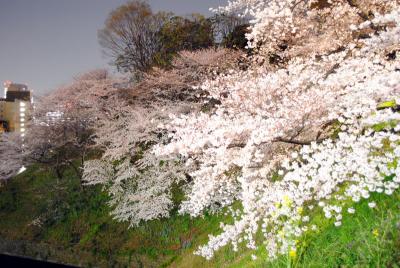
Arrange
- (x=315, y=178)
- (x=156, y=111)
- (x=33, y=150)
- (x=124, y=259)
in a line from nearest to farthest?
(x=315, y=178) → (x=124, y=259) → (x=156, y=111) → (x=33, y=150)

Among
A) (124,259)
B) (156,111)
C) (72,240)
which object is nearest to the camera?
(124,259)

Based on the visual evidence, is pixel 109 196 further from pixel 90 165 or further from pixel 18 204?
pixel 18 204

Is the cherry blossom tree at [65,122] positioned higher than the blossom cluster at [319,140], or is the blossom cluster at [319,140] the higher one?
the blossom cluster at [319,140]

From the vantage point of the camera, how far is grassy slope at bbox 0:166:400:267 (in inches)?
154

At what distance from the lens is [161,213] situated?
11945mm

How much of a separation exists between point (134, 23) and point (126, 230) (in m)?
11.0

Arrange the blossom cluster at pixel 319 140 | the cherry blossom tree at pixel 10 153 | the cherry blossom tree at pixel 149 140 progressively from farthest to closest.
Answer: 1. the cherry blossom tree at pixel 10 153
2. the cherry blossom tree at pixel 149 140
3. the blossom cluster at pixel 319 140

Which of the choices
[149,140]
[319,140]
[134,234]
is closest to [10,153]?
[149,140]

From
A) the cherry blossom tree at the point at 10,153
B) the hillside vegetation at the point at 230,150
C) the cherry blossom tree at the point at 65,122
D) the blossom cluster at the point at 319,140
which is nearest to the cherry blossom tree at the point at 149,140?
the hillside vegetation at the point at 230,150

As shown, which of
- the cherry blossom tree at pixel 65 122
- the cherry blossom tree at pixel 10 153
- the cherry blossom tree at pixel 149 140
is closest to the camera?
the cherry blossom tree at pixel 149 140

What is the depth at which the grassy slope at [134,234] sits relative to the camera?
12.9ft

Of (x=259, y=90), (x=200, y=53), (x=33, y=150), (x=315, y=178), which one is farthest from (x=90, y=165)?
(x=315, y=178)

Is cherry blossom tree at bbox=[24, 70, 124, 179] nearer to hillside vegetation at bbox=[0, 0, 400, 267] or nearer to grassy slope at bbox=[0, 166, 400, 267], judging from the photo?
hillside vegetation at bbox=[0, 0, 400, 267]

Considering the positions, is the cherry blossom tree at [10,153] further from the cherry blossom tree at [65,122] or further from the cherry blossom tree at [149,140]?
the cherry blossom tree at [149,140]
